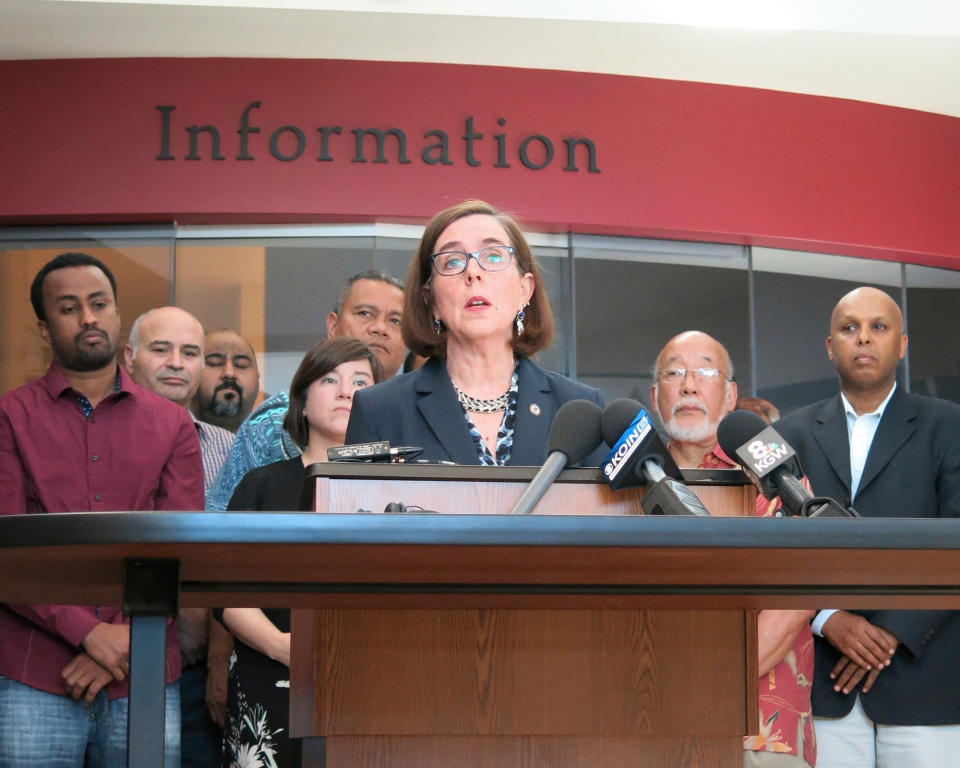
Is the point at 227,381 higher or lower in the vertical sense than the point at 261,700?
higher

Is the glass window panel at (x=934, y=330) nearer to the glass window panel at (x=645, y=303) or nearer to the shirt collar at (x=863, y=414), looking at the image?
the glass window panel at (x=645, y=303)

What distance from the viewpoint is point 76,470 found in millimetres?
3473

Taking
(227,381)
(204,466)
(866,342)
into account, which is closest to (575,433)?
(866,342)

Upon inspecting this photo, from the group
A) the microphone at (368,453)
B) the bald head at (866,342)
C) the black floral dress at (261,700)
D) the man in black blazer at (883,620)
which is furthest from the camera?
the bald head at (866,342)

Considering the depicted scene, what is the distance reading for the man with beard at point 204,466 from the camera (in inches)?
142

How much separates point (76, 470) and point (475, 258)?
161 cm

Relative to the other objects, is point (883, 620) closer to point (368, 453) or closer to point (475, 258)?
point (475, 258)

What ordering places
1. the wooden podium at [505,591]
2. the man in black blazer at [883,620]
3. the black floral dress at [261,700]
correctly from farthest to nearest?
the man in black blazer at [883,620] → the black floral dress at [261,700] → the wooden podium at [505,591]

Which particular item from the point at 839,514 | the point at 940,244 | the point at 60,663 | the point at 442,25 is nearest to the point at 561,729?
the point at 839,514

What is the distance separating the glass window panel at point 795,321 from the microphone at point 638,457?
5219 millimetres

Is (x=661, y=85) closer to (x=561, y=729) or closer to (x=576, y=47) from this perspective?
(x=576, y=47)

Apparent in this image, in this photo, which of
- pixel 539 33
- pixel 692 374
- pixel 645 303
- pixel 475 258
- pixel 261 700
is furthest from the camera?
Result: pixel 645 303

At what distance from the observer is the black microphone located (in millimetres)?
1541

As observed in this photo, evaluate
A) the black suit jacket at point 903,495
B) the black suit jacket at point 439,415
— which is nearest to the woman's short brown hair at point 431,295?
the black suit jacket at point 439,415
